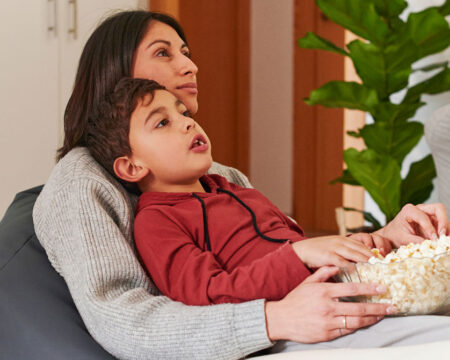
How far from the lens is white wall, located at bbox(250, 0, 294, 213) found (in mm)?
4398

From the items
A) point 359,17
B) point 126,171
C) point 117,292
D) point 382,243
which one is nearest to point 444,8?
point 359,17

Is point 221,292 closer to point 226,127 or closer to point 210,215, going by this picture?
point 210,215

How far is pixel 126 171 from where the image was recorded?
1109 millimetres

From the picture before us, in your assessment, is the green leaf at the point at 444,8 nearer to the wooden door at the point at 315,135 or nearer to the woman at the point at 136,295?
the woman at the point at 136,295

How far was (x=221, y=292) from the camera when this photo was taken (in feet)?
2.91

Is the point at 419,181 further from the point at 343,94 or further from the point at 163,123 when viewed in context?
the point at 163,123

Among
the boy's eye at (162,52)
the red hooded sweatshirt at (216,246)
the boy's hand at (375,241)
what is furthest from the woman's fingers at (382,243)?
the boy's eye at (162,52)

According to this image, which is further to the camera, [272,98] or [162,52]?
[272,98]

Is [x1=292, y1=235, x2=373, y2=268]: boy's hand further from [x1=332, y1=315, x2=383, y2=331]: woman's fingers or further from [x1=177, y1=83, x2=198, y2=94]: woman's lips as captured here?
[x1=177, y1=83, x2=198, y2=94]: woman's lips

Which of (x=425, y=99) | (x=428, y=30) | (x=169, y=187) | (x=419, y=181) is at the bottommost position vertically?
(x=419, y=181)

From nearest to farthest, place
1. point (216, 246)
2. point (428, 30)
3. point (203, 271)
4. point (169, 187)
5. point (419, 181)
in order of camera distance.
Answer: point (203, 271) < point (216, 246) < point (169, 187) < point (428, 30) < point (419, 181)

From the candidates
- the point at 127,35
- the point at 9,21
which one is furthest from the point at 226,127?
the point at 127,35

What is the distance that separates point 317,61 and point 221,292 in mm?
3671

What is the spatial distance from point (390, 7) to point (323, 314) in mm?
1759
